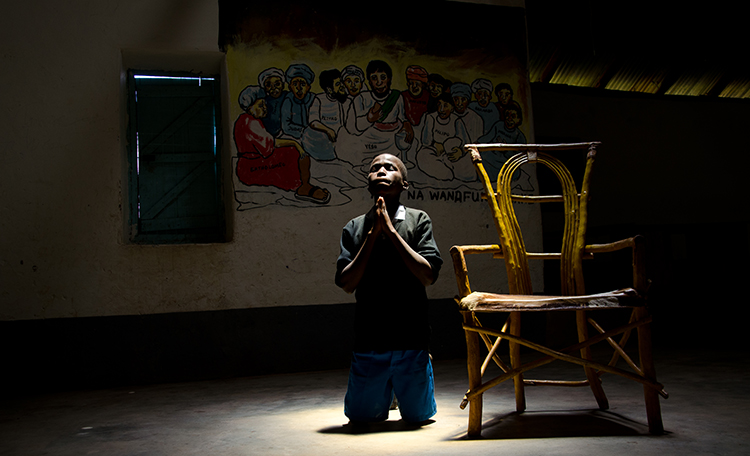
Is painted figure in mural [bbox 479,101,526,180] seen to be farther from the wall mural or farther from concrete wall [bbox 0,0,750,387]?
concrete wall [bbox 0,0,750,387]

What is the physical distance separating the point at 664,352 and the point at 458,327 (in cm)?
164

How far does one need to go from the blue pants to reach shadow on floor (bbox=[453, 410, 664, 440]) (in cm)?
27

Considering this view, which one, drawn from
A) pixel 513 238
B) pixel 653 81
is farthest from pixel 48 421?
pixel 653 81

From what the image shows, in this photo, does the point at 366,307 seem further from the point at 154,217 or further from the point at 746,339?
the point at 746,339

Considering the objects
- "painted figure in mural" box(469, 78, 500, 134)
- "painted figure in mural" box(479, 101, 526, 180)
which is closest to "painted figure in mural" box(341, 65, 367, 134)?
"painted figure in mural" box(469, 78, 500, 134)

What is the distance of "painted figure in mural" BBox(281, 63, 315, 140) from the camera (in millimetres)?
4254

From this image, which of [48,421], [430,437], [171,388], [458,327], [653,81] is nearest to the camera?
[430,437]

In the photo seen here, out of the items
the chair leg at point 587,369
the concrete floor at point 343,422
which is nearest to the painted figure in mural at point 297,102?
the concrete floor at point 343,422

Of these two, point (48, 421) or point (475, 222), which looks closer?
point (48, 421)

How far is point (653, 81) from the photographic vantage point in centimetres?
718

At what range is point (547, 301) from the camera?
76.7 inches

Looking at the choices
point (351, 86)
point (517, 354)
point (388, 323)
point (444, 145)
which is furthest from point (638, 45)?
point (388, 323)

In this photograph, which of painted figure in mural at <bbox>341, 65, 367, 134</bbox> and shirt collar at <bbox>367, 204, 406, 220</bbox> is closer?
shirt collar at <bbox>367, 204, 406, 220</bbox>

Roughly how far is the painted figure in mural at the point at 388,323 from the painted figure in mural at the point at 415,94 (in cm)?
222
